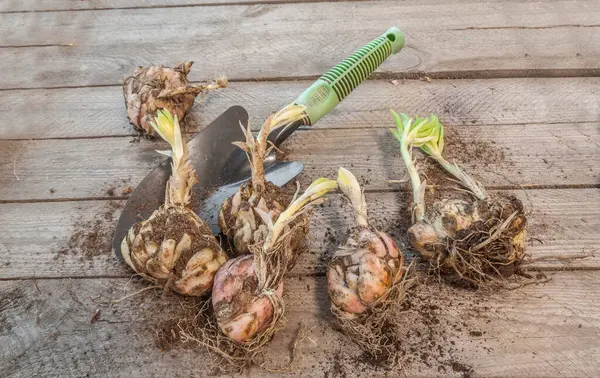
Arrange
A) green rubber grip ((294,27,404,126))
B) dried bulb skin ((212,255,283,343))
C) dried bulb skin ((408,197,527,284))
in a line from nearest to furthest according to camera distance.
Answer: dried bulb skin ((212,255,283,343)), dried bulb skin ((408,197,527,284)), green rubber grip ((294,27,404,126))

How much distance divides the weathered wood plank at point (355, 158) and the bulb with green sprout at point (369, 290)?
302mm

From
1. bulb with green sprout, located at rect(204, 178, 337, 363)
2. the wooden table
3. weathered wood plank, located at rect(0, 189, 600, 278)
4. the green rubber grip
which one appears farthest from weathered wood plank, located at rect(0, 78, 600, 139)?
bulb with green sprout, located at rect(204, 178, 337, 363)

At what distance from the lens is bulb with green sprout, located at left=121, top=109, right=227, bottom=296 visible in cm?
95

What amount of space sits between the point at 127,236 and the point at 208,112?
54 centimetres

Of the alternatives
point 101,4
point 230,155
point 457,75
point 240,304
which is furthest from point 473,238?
point 101,4

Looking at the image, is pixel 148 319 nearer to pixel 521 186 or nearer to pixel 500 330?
pixel 500 330

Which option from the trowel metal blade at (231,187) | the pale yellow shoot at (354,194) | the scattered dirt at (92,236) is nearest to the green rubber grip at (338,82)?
the trowel metal blade at (231,187)

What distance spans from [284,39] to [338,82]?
0.51 m

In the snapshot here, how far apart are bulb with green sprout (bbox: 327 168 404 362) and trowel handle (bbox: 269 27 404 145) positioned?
377mm

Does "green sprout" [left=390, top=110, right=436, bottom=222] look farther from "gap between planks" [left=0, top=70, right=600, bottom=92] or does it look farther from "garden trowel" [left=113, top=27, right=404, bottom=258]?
"gap between planks" [left=0, top=70, right=600, bottom=92]

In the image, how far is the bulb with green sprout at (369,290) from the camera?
0.93 metres

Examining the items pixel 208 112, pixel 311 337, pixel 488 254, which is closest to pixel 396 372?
pixel 311 337

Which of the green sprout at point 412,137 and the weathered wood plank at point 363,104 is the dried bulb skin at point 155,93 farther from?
the green sprout at point 412,137

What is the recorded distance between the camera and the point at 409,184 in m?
1.23
